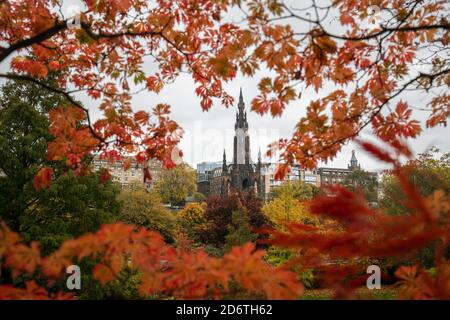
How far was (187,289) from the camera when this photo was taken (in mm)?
1993

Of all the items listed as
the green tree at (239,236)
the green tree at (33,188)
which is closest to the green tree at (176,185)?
the green tree at (239,236)

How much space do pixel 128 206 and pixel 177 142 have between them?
A: 2369cm

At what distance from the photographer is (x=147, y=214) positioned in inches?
1065

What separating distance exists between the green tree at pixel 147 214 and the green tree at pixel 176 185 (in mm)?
30798

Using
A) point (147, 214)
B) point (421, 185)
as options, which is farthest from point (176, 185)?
point (421, 185)

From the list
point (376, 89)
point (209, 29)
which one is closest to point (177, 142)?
point (209, 29)

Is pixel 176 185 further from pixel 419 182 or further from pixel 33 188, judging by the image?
pixel 33 188

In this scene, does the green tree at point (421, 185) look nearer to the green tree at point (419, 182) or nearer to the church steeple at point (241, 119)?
the green tree at point (419, 182)

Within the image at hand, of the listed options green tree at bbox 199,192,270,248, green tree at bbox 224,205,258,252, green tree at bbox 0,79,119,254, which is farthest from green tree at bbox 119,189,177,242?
green tree at bbox 0,79,119,254

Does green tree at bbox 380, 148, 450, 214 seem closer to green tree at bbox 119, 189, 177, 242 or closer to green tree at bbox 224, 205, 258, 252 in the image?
green tree at bbox 224, 205, 258, 252

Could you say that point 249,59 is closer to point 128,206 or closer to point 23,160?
point 23,160

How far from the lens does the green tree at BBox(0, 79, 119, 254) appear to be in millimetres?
12141

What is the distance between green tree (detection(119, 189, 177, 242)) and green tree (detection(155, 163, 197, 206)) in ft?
101

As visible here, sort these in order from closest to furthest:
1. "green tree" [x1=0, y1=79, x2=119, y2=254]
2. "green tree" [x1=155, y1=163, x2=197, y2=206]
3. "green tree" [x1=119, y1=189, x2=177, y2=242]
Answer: "green tree" [x1=0, y1=79, x2=119, y2=254] < "green tree" [x1=119, y1=189, x2=177, y2=242] < "green tree" [x1=155, y1=163, x2=197, y2=206]
